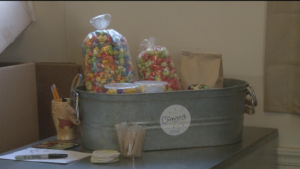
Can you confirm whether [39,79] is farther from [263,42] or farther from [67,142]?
[263,42]

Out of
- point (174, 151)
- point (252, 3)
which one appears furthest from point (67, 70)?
point (252, 3)

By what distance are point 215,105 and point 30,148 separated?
53 cm

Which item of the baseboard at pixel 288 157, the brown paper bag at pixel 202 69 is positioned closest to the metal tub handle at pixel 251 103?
the brown paper bag at pixel 202 69

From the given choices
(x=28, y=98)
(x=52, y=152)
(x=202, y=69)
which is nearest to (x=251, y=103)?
(x=202, y=69)

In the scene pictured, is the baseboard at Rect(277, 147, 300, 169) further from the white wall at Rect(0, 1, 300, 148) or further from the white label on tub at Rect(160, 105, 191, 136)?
the white label on tub at Rect(160, 105, 191, 136)

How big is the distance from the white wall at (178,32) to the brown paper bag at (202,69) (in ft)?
0.42

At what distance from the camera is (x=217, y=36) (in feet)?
4.60

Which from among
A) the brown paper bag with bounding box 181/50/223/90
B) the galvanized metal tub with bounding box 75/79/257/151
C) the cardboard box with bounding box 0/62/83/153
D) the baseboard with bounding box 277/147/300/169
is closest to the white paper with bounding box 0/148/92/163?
the galvanized metal tub with bounding box 75/79/257/151

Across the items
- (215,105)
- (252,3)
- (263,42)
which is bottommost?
(215,105)

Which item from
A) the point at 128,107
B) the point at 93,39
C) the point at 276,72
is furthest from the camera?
the point at 276,72

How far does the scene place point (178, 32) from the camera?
1460 mm

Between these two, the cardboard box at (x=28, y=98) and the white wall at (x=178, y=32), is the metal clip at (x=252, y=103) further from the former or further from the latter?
the cardboard box at (x=28, y=98)

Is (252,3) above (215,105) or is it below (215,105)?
above

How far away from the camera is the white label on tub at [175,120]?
3.46 ft
